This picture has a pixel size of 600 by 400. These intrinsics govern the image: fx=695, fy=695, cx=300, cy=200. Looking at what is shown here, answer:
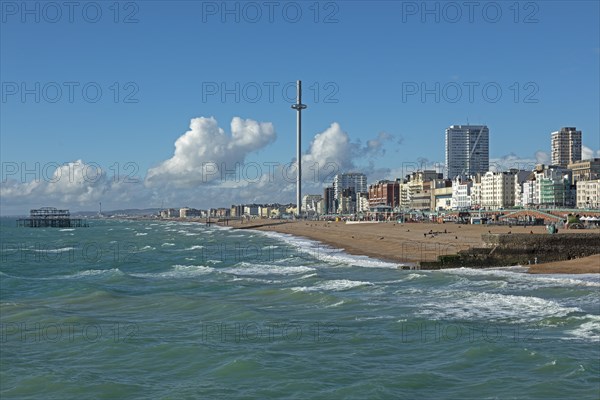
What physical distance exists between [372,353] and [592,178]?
186907 mm

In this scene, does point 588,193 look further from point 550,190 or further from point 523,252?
point 523,252

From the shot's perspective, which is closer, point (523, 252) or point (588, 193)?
Result: point (523, 252)

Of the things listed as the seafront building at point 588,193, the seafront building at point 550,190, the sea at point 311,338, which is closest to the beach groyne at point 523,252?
the sea at point 311,338

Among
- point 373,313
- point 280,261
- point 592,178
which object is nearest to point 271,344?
point 373,313

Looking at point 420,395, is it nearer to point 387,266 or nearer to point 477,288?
point 477,288

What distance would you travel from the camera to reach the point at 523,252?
47469 mm

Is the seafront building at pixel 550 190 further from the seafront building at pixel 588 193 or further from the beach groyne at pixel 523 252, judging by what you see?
the beach groyne at pixel 523 252

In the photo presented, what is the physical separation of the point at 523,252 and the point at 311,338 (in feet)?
91.4

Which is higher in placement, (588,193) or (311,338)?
(588,193)

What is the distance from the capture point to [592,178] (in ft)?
627

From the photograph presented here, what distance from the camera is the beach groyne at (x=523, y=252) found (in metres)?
47.0

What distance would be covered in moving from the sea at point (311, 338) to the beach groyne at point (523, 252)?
369 cm

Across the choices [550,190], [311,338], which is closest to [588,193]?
[550,190]

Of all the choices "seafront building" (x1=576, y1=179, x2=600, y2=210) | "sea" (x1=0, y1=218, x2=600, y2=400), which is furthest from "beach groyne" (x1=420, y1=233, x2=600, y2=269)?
"seafront building" (x1=576, y1=179, x2=600, y2=210)
